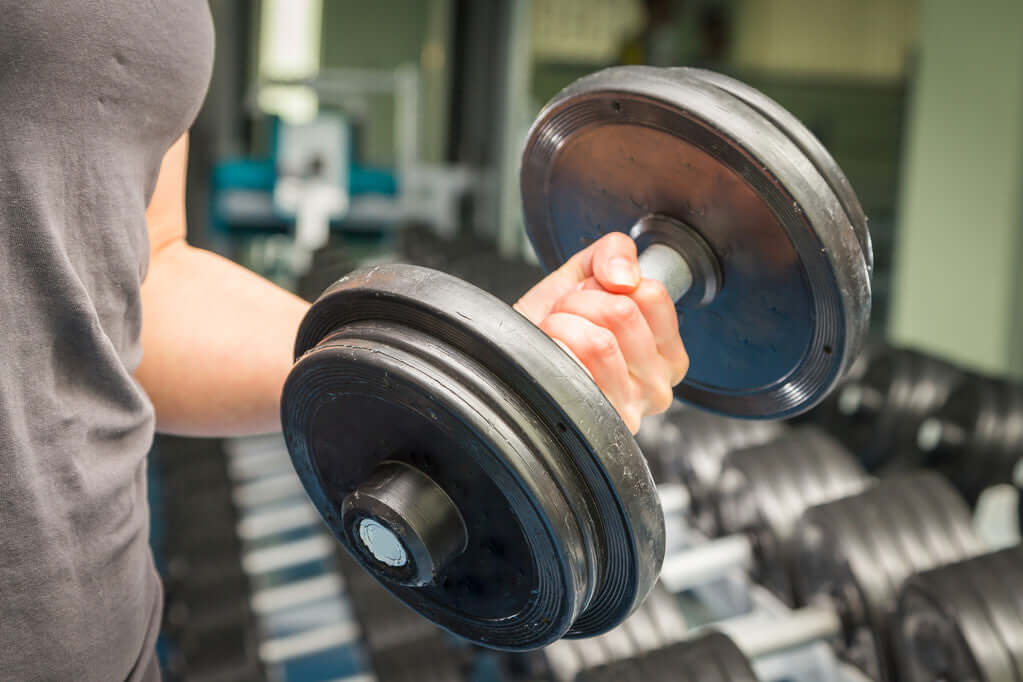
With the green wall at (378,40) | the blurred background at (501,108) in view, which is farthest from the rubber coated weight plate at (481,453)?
the green wall at (378,40)

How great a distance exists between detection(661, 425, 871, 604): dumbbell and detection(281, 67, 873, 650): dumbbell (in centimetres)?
83

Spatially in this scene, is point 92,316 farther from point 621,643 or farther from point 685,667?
point 621,643

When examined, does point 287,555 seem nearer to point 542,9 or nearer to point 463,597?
point 463,597

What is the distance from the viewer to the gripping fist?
45 cm

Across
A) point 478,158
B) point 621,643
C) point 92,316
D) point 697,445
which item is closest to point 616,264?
point 92,316

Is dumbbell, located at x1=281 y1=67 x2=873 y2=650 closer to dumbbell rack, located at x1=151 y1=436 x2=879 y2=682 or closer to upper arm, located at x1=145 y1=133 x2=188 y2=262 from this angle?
upper arm, located at x1=145 y1=133 x2=188 y2=262

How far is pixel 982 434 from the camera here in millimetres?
1539

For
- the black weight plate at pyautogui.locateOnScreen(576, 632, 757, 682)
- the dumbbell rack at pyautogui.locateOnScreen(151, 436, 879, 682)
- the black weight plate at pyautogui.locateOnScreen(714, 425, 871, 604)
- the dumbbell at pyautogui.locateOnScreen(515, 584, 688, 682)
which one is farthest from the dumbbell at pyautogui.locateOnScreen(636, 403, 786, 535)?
the black weight plate at pyautogui.locateOnScreen(576, 632, 757, 682)

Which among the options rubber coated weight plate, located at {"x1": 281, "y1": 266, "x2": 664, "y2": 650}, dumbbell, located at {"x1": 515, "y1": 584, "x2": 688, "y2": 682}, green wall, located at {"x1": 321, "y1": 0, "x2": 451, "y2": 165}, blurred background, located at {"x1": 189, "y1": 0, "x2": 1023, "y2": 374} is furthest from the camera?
green wall, located at {"x1": 321, "y1": 0, "x2": 451, "y2": 165}

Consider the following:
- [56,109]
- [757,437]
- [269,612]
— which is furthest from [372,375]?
[269,612]

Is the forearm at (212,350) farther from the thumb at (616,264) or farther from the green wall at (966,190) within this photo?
the green wall at (966,190)

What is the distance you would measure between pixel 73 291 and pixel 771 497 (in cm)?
117

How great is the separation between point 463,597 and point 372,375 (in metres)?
0.14

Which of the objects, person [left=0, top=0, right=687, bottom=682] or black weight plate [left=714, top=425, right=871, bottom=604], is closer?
person [left=0, top=0, right=687, bottom=682]
